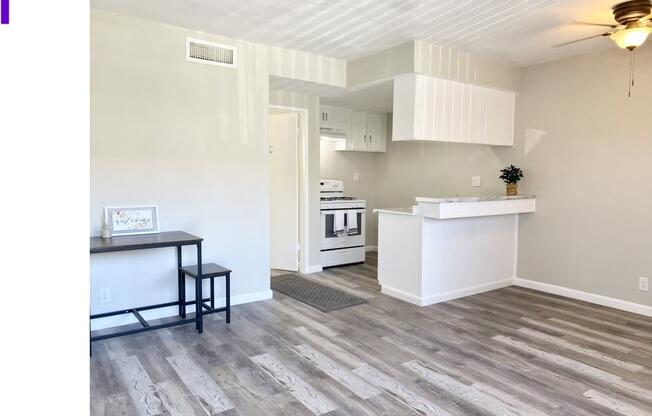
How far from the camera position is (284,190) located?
547 cm

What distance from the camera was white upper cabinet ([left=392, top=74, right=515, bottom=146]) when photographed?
398 cm

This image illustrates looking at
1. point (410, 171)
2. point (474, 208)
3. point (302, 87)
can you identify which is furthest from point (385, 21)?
point (410, 171)

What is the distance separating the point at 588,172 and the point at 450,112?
1484 mm

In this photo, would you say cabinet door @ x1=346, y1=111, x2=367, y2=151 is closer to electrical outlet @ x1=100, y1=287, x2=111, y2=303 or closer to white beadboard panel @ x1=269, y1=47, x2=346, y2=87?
white beadboard panel @ x1=269, y1=47, x2=346, y2=87

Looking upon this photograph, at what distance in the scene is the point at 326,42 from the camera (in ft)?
12.7

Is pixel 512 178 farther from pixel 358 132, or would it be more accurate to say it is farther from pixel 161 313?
pixel 161 313

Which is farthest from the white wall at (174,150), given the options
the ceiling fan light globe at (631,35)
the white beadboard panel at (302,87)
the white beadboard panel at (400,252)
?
the ceiling fan light globe at (631,35)

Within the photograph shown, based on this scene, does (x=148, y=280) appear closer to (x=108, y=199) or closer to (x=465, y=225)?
(x=108, y=199)

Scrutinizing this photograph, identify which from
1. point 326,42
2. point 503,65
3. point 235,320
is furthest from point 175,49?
point 503,65

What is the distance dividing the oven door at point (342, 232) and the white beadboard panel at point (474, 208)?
1802mm

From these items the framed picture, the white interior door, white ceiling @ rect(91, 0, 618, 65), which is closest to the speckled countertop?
white ceiling @ rect(91, 0, 618, 65)

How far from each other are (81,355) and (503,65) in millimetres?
4676

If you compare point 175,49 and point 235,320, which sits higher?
point 175,49

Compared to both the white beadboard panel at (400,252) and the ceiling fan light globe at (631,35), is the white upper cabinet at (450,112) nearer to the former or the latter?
the white beadboard panel at (400,252)
